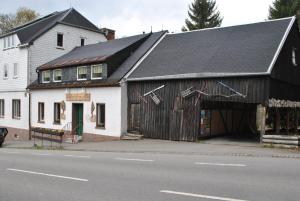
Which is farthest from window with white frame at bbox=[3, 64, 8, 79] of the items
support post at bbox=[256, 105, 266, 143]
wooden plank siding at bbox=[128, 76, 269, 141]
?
support post at bbox=[256, 105, 266, 143]

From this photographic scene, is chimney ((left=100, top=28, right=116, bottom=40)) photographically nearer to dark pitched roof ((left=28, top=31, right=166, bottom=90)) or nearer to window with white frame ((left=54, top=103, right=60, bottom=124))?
dark pitched roof ((left=28, top=31, right=166, bottom=90))

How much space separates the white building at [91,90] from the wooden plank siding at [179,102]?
3.56 ft

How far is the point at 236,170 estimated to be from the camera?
11.4 m

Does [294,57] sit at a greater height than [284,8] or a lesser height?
lesser

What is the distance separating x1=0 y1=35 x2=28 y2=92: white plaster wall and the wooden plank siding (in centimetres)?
1399

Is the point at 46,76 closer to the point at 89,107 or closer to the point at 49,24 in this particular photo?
the point at 49,24

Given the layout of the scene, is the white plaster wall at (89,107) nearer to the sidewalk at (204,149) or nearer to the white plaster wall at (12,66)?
the white plaster wall at (12,66)

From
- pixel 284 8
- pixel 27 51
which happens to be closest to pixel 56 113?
pixel 27 51

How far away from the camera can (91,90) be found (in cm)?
2830

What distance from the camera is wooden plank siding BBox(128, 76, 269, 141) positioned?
20344 mm

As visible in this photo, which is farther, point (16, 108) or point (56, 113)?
point (16, 108)

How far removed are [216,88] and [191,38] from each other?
23.7 ft

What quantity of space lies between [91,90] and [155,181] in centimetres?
1899

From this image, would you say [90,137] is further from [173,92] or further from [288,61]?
[288,61]
